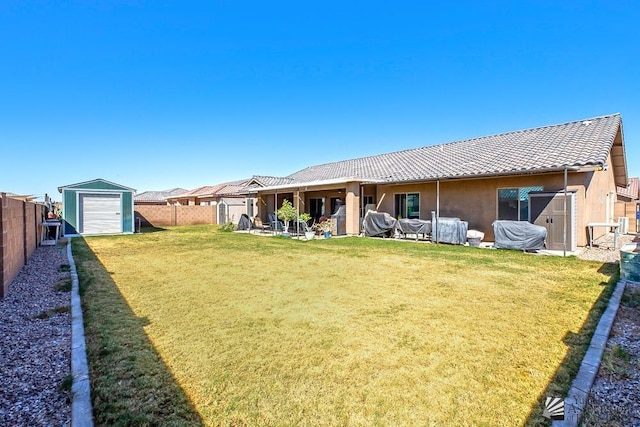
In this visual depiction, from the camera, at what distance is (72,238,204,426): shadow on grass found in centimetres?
233

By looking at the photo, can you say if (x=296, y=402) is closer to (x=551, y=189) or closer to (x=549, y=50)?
(x=551, y=189)

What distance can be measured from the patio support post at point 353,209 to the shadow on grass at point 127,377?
37.6ft

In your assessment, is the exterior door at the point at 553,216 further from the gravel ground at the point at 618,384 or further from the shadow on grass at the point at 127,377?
the shadow on grass at the point at 127,377

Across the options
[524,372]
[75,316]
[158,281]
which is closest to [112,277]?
[158,281]

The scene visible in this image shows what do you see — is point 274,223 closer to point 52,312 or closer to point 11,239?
point 11,239

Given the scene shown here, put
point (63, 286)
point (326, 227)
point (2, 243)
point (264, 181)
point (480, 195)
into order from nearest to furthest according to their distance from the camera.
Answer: point (2, 243)
point (63, 286)
point (480, 195)
point (326, 227)
point (264, 181)

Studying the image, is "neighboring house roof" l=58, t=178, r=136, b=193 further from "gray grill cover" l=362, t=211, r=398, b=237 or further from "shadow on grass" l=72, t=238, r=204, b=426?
"shadow on grass" l=72, t=238, r=204, b=426

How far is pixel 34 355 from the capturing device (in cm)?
322

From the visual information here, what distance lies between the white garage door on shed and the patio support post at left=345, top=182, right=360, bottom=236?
43.7ft

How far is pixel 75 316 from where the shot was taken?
4332mm

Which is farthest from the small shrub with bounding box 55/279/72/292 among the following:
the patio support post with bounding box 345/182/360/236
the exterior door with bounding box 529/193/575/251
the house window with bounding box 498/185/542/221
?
the house window with bounding box 498/185/542/221

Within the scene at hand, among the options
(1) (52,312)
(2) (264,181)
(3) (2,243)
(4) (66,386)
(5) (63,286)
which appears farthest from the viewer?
(2) (264,181)

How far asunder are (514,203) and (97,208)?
20737 millimetres

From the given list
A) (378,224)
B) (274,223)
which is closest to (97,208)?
(274,223)
